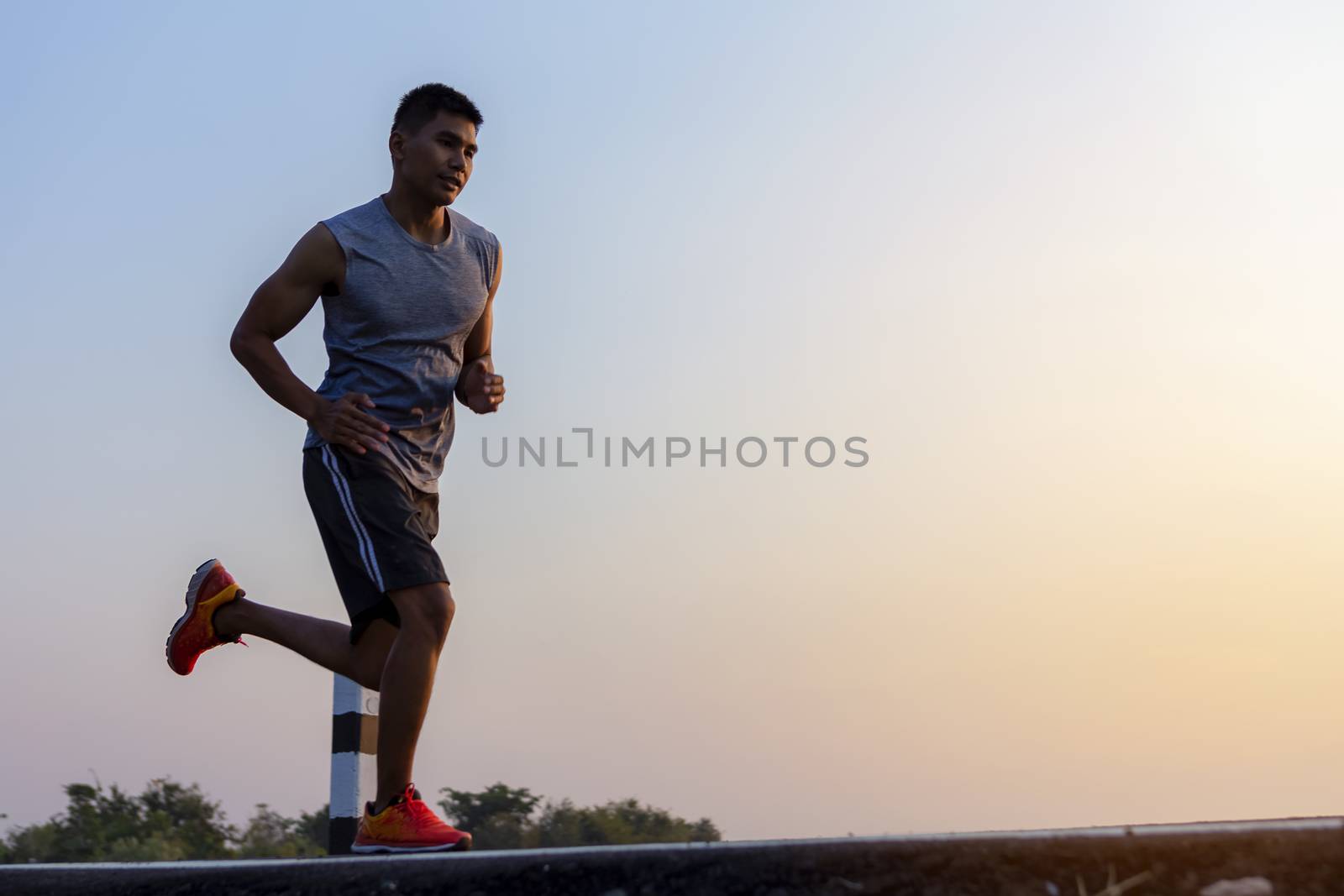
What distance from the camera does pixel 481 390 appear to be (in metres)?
4.05

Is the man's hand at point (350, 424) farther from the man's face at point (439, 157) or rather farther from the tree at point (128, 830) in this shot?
the tree at point (128, 830)

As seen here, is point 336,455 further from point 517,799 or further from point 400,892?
point 517,799

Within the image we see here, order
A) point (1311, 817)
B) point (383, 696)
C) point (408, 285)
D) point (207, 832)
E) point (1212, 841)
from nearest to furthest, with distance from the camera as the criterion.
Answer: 1. point (1212, 841)
2. point (1311, 817)
3. point (383, 696)
4. point (408, 285)
5. point (207, 832)

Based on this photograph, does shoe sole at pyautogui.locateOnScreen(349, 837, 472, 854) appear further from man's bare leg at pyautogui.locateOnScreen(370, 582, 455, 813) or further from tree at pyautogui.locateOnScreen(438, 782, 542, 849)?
tree at pyautogui.locateOnScreen(438, 782, 542, 849)

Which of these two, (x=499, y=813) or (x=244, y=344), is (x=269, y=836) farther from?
(x=244, y=344)

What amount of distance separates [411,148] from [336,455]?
35.6 inches

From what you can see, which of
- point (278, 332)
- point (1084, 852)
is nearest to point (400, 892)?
point (1084, 852)

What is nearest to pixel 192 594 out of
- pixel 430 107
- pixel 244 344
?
pixel 244 344

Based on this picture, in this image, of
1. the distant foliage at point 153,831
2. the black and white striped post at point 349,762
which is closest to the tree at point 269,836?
the distant foliage at point 153,831

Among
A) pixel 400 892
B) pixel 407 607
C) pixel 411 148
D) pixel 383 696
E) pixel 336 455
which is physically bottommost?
pixel 400 892

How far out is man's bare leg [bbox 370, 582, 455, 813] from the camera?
11.9 feet

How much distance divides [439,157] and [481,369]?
0.62m

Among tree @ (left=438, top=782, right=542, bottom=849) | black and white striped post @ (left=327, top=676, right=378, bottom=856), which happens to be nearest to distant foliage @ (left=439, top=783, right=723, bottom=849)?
tree @ (left=438, top=782, right=542, bottom=849)

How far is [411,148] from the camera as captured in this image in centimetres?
397
